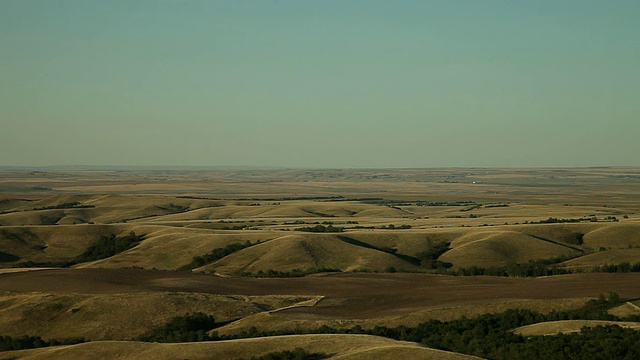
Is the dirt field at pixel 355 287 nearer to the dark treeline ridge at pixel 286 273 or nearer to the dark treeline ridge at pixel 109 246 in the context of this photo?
the dark treeline ridge at pixel 286 273

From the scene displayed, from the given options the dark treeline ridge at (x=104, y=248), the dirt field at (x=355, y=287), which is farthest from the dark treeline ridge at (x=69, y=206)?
the dirt field at (x=355, y=287)

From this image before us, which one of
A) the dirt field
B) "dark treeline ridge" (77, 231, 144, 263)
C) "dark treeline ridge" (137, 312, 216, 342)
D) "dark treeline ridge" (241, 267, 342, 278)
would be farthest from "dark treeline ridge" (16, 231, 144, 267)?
"dark treeline ridge" (137, 312, 216, 342)

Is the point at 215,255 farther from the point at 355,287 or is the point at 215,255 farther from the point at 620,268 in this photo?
the point at 620,268

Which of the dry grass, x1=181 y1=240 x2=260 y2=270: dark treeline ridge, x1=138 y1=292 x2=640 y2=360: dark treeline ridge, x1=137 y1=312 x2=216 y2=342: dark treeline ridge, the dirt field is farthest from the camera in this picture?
x1=181 y1=240 x2=260 y2=270: dark treeline ridge

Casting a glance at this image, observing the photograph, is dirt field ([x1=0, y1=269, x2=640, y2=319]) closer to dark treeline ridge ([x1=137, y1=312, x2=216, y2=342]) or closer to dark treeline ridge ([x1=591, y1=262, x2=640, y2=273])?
dark treeline ridge ([x1=137, y1=312, x2=216, y2=342])

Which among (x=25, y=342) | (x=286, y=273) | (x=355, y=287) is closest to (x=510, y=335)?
(x=355, y=287)

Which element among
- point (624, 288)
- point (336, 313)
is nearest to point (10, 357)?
point (336, 313)

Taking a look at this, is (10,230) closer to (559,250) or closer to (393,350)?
(559,250)
